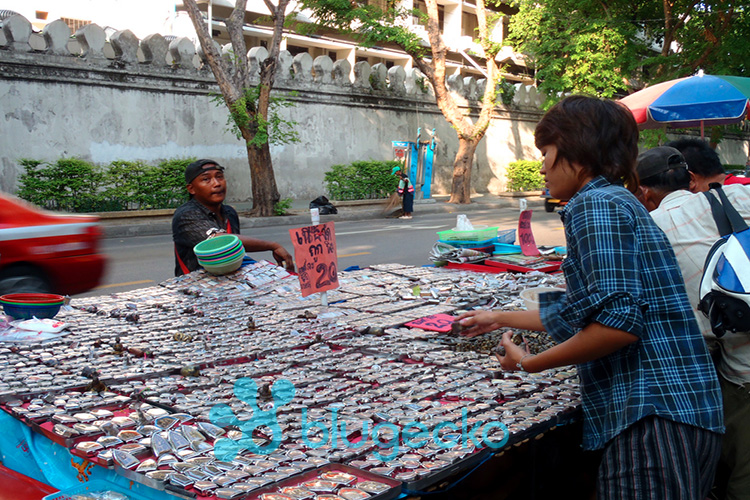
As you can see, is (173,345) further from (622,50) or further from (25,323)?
(622,50)

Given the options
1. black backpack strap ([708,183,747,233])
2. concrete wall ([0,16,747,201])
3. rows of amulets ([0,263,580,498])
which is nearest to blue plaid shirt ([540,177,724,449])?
rows of amulets ([0,263,580,498])

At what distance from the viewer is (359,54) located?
30.6 metres

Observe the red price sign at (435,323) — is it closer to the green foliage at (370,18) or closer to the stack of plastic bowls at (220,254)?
the stack of plastic bowls at (220,254)

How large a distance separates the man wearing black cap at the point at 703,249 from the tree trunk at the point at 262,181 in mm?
11792

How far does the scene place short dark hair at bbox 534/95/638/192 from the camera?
1.68 meters

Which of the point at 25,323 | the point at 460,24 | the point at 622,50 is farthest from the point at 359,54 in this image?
the point at 25,323

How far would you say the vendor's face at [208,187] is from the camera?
4.48 metres

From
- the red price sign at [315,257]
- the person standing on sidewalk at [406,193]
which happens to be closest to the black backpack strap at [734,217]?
the red price sign at [315,257]

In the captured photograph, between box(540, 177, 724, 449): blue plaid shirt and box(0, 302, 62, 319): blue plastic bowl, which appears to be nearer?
box(540, 177, 724, 449): blue plaid shirt

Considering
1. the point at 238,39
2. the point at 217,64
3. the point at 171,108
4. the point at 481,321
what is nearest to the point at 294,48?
the point at 171,108

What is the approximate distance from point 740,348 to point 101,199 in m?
12.8

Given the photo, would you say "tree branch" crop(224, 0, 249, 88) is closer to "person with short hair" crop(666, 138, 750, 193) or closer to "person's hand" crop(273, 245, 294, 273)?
"person's hand" crop(273, 245, 294, 273)

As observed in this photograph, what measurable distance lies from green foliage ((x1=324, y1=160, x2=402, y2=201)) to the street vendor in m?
16.1

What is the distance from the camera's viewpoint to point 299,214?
15.2 m
